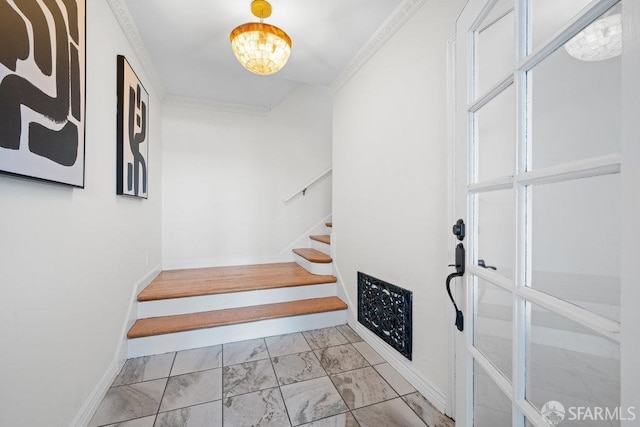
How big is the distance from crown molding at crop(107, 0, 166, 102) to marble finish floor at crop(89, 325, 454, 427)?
87.2 inches

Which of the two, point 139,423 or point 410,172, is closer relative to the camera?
point 139,423

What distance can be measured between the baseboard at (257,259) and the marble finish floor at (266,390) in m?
1.38

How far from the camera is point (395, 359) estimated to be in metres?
1.74

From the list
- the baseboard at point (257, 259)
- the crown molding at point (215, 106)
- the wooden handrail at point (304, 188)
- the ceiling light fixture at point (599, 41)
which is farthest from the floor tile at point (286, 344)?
the crown molding at point (215, 106)

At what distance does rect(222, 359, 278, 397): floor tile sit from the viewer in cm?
154

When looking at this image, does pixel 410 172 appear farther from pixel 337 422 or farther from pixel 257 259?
pixel 257 259

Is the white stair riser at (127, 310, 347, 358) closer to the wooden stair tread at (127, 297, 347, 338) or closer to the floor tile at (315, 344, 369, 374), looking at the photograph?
the wooden stair tread at (127, 297, 347, 338)

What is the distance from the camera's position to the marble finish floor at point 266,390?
1322mm

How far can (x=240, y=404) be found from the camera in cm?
142

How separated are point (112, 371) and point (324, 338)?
1397 mm

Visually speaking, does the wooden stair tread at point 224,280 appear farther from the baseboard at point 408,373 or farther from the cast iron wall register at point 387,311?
the baseboard at point 408,373

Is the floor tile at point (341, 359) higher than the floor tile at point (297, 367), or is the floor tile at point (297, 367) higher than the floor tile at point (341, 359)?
the floor tile at point (341, 359)

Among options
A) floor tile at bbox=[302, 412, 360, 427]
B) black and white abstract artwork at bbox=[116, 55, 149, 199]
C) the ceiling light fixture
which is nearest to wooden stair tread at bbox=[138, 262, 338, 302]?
black and white abstract artwork at bbox=[116, 55, 149, 199]

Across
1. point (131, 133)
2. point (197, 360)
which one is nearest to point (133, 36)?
point (131, 133)
